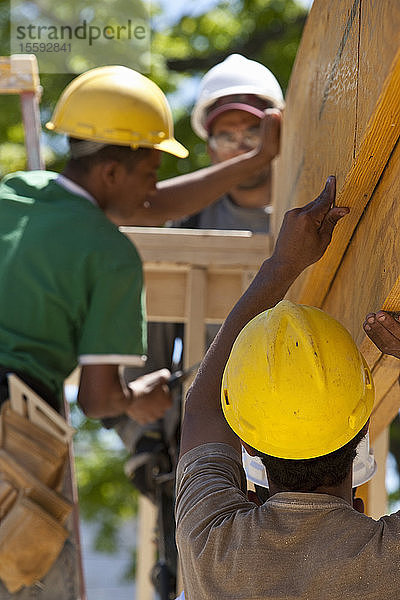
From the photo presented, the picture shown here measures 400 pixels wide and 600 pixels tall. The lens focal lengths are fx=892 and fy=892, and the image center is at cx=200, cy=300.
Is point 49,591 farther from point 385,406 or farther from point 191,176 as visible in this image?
point 191,176

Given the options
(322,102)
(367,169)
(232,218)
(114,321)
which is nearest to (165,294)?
(114,321)

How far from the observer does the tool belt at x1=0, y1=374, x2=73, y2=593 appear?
3.22 meters

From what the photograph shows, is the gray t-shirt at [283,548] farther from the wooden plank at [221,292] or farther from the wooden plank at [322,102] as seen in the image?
the wooden plank at [221,292]

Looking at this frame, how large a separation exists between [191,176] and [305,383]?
2730mm

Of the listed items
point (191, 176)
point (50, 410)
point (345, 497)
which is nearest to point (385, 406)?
point (345, 497)

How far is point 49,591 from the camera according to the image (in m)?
3.37

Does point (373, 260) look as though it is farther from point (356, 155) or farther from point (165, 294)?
point (165, 294)

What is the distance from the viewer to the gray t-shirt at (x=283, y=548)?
1.75 meters

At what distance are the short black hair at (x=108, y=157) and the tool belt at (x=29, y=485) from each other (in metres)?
1.05

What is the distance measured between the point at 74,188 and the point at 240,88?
5.47 feet

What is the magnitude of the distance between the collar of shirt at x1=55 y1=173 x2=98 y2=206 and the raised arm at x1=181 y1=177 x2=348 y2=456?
5.53ft

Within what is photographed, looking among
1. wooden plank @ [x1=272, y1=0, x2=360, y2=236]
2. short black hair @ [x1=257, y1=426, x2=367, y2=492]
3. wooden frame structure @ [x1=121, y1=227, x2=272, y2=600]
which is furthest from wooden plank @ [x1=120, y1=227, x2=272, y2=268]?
short black hair @ [x1=257, y1=426, x2=367, y2=492]

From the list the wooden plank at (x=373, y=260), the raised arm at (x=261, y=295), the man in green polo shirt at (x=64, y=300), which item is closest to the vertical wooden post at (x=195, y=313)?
the man in green polo shirt at (x=64, y=300)

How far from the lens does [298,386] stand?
1849mm
